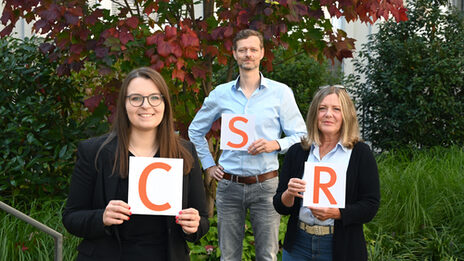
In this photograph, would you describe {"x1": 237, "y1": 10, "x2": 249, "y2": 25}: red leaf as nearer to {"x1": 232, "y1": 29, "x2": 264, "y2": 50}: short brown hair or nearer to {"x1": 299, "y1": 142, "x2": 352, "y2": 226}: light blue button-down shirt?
{"x1": 232, "y1": 29, "x2": 264, "y2": 50}: short brown hair

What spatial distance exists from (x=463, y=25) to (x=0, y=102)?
654 centimetres

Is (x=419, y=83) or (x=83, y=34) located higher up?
(x=419, y=83)

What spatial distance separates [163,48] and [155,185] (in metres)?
1.88

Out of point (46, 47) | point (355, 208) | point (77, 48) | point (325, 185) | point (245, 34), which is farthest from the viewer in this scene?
point (46, 47)

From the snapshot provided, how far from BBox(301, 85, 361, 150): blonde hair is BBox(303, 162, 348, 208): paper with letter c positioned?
0.90ft

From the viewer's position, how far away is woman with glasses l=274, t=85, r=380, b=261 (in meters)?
2.96

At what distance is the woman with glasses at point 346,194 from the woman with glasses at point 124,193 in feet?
2.39

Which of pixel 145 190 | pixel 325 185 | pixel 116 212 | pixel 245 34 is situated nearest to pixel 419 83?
pixel 245 34

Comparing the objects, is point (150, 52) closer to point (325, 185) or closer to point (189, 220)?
point (325, 185)

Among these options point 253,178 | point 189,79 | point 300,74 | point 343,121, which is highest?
point 300,74

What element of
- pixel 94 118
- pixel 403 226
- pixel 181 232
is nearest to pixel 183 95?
pixel 94 118

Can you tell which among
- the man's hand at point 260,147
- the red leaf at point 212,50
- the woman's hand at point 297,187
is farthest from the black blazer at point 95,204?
the red leaf at point 212,50

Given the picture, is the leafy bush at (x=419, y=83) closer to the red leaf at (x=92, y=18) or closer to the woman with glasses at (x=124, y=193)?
the red leaf at (x=92, y=18)

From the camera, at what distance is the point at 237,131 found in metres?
3.96
